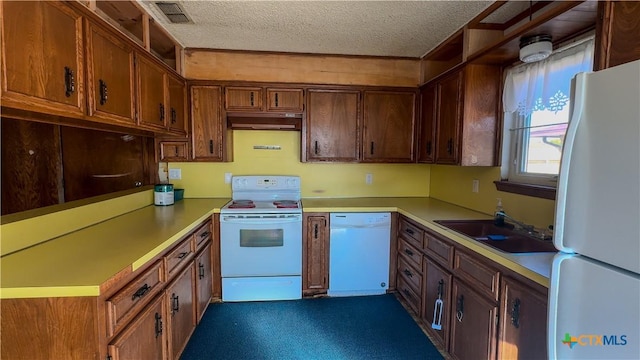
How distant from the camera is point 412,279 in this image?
2479mm

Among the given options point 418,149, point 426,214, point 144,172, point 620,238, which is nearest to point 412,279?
point 426,214

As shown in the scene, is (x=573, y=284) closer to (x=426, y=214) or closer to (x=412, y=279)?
(x=426, y=214)

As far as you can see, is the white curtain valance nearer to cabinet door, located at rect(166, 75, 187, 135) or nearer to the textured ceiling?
the textured ceiling

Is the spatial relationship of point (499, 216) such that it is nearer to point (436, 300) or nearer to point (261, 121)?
point (436, 300)

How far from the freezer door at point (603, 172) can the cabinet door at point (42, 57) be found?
1.93m

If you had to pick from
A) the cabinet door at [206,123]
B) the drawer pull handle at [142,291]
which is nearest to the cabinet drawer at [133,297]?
the drawer pull handle at [142,291]

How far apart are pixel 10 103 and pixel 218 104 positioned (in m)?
1.82

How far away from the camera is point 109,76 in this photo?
5.38 ft

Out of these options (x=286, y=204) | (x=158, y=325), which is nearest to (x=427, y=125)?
(x=286, y=204)

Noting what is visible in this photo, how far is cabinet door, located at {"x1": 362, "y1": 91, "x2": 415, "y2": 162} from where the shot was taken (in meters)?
3.00

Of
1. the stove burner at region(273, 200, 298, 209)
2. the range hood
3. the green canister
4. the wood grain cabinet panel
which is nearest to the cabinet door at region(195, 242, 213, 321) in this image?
the green canister

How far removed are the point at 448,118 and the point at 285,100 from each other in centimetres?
152

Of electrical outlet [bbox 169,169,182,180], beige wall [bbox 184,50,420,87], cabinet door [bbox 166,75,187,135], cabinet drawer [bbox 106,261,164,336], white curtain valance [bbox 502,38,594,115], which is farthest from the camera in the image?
electrical outlet [bbox 169,169,182,180]

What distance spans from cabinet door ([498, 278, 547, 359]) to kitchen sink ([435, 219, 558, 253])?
0.32 m
